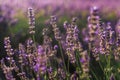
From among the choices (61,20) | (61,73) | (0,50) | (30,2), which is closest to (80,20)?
(61,20)

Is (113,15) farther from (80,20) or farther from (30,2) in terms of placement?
(30,2)

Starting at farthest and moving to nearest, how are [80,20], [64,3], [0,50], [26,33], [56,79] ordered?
[64,3], [80,20], [26,33], [0,50], [56,79]

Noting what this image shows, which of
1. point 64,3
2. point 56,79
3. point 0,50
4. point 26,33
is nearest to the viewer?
point 56,79

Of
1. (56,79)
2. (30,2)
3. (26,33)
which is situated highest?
(30,2)

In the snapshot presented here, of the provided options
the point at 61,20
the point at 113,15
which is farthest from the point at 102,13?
the point at 61,20

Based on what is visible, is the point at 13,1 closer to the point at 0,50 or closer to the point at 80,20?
the point at 80,20

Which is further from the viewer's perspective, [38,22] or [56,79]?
[38,22]

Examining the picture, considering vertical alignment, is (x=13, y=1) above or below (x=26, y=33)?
above
